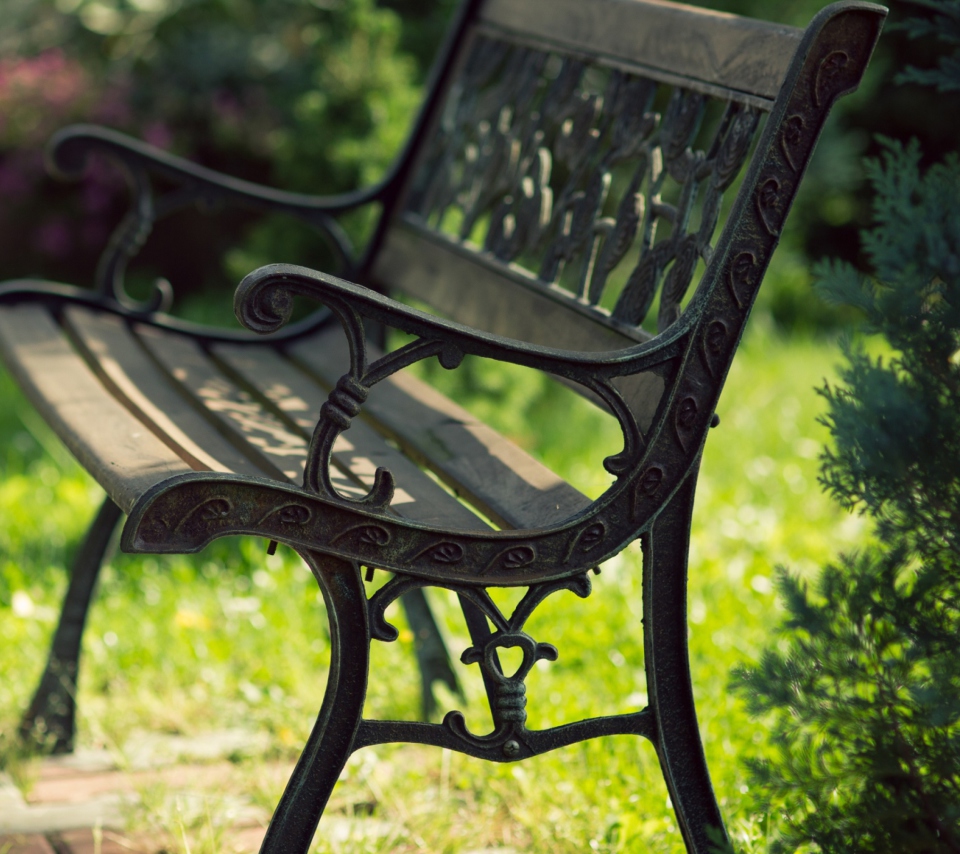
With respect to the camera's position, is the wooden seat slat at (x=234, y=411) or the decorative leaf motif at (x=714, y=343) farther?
the wooden seat slat at (x=234, y=411)

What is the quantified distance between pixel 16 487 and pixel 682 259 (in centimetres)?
233

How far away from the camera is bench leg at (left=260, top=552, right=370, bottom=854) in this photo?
52.4 inches

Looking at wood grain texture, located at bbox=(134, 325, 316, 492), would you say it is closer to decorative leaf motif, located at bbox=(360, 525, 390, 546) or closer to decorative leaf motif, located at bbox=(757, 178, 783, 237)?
decorative leaf motif, located at bbox=(360, 525, 390, 546)

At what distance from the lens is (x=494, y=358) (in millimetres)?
1304

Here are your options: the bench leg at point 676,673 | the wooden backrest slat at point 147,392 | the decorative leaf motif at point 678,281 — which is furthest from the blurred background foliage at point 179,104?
the bench leg at point 676,673

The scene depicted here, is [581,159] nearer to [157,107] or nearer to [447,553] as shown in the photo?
[447,553]

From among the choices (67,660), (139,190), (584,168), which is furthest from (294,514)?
(139,190)

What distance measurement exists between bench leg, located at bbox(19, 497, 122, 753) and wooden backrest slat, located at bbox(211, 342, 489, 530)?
1.19ft

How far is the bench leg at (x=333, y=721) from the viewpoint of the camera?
1330 mm

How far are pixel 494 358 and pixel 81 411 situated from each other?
26.9 inches

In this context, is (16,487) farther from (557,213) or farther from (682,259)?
(682,259)

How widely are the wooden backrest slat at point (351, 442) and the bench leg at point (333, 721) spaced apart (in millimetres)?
124

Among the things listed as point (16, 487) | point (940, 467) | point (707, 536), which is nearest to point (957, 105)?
point (707, 536)

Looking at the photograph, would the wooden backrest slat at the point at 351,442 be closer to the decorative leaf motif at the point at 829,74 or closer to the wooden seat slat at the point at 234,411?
the wooden seat slat at the point at 234,411
